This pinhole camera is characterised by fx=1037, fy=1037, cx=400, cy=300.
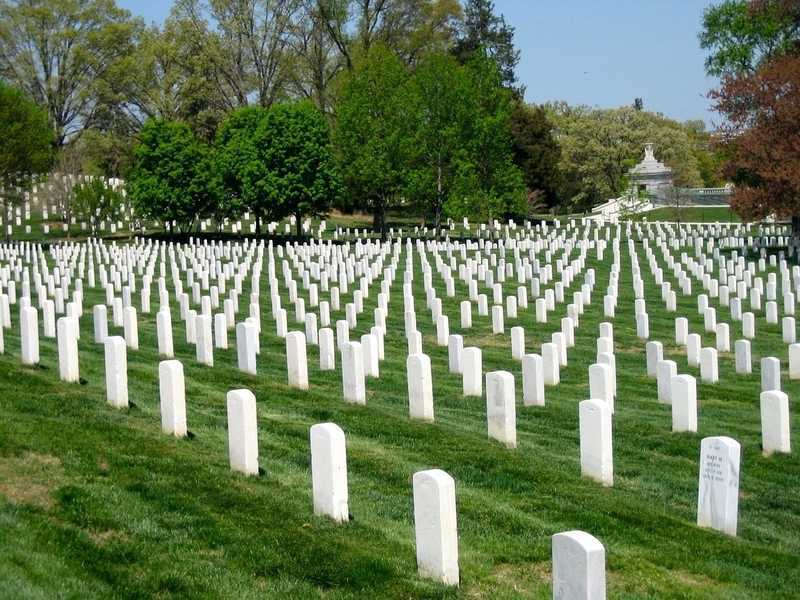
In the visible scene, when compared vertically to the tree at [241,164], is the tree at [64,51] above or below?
above

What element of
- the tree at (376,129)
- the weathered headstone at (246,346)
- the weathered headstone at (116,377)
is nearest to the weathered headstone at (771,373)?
the weathered headstone at (246,346)

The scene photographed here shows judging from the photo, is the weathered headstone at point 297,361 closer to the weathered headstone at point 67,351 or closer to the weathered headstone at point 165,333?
the weathered headstone at point 67,351

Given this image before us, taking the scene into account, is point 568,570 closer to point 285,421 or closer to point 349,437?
point 349,437

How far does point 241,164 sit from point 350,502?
165 ft

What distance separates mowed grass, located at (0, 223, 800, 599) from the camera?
21.6ft

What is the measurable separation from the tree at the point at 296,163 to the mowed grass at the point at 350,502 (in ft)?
133

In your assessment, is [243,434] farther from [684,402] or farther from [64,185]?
[64,185]

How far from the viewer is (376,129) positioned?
182ft

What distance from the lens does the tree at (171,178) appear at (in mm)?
55844

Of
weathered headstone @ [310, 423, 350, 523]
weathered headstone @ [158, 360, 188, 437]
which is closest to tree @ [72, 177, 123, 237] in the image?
weathered headstone @ [158, 360, 188, 437]

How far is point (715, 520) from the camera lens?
27.4 feet

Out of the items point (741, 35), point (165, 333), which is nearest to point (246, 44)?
point (741, 35)

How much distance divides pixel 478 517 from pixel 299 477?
1.73 m

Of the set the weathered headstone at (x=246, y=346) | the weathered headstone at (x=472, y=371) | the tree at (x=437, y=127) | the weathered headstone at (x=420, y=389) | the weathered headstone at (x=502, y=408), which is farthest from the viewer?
the tree at (x=437, y=127)
